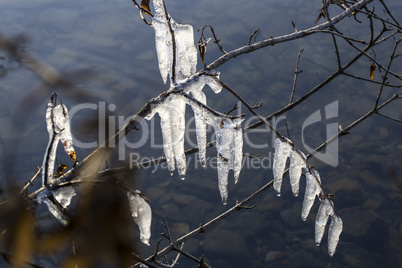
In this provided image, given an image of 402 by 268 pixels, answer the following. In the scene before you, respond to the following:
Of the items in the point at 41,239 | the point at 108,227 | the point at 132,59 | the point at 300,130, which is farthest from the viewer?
the point at 132,59

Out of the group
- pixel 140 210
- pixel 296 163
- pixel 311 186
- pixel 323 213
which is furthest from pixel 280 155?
pixel 140 210

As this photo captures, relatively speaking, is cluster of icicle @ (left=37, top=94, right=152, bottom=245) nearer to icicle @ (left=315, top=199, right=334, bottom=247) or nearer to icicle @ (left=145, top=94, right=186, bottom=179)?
icicle @ (left=145, top=94, right=186, bottom=179)

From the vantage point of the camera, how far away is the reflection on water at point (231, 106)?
16.7ft

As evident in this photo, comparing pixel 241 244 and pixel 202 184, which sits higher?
pixel 202 184

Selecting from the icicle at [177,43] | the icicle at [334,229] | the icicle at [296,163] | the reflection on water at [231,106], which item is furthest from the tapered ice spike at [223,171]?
the reflection on water at [231,106]

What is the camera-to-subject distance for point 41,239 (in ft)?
5.16

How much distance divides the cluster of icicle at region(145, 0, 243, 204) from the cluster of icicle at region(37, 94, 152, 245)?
0.83 ft

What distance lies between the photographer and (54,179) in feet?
4.42

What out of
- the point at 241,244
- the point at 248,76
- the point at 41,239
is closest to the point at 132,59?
the point at 248,76

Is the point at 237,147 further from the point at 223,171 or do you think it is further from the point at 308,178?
the point at 308,178

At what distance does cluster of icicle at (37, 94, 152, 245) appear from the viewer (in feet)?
4.20

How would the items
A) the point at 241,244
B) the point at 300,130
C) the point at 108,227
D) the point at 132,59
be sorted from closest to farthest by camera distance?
the point at 108,227 → the point at 241,244 → the point at 300,130 → the point at 132,59

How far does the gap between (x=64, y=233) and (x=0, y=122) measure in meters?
5.06

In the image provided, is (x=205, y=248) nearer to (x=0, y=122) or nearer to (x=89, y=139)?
(x=89, y=139)
